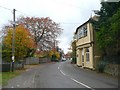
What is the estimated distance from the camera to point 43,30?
67688 millimetres

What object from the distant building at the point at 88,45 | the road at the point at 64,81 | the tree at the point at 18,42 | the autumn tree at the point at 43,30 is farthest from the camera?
the autumn tree at the point at 43,30

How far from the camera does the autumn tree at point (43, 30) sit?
6669 cm

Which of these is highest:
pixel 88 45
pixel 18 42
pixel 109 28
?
pixel 109 28

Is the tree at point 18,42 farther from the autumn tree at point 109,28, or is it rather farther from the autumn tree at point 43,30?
the autumn tree at point 43,30

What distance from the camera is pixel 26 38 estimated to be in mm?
40375

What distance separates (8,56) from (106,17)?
1485cm

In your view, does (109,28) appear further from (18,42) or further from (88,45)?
(18,42)

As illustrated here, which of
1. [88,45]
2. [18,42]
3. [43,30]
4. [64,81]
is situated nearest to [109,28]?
[64,81]

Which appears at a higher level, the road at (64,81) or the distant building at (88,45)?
the distant building at (88,45)

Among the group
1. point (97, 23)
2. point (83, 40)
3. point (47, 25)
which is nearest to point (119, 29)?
point (97, 23)

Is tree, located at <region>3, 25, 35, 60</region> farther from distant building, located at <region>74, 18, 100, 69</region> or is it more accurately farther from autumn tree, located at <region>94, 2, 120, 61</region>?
autumn tree, located at <region>94, 2, 120, 61</region>

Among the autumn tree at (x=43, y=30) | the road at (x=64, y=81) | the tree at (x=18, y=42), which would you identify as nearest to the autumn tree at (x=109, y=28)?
the road at (x=64, y=81)

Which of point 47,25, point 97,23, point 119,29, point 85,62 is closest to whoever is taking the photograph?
point 119,29

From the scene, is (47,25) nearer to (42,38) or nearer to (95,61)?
(42,38)
